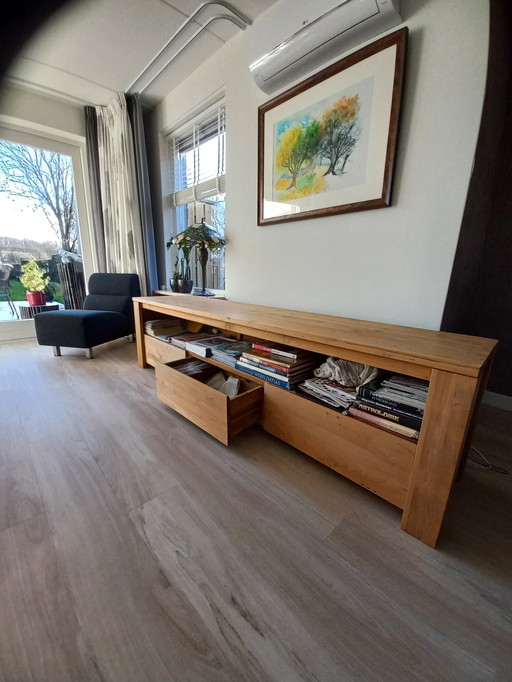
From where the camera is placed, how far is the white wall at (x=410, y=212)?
93cm

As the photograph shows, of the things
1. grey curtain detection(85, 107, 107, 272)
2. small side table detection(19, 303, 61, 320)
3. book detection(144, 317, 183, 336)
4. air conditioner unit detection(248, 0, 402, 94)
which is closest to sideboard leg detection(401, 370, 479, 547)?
air conditioner unit detection(248, 0, 402, 94)

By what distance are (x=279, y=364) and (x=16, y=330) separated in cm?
303

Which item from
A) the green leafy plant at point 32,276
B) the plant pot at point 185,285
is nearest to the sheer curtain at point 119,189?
the plant pot at point 185,285

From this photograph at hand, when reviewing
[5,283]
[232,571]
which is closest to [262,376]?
[232,571]

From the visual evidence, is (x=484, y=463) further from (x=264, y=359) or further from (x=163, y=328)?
(x=163, y=328)

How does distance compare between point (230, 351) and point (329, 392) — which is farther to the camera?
point (230, 351)

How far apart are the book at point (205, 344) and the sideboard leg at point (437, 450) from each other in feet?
3.19

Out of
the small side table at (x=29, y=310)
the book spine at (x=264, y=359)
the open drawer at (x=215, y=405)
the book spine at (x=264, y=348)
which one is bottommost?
the open drawer at (x=215, y=405)

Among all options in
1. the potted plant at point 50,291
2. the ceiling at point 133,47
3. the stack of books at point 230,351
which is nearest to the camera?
the stack of books at point 230,351

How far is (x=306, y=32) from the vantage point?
3.85ft

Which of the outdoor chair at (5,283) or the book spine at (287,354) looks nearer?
the book spine at (287,354)

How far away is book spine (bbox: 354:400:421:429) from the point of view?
73 cm

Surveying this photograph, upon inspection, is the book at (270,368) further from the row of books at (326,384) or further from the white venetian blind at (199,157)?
the white venetian blind at (199,157)

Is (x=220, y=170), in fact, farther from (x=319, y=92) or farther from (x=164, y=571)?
(x=164, y=571)
